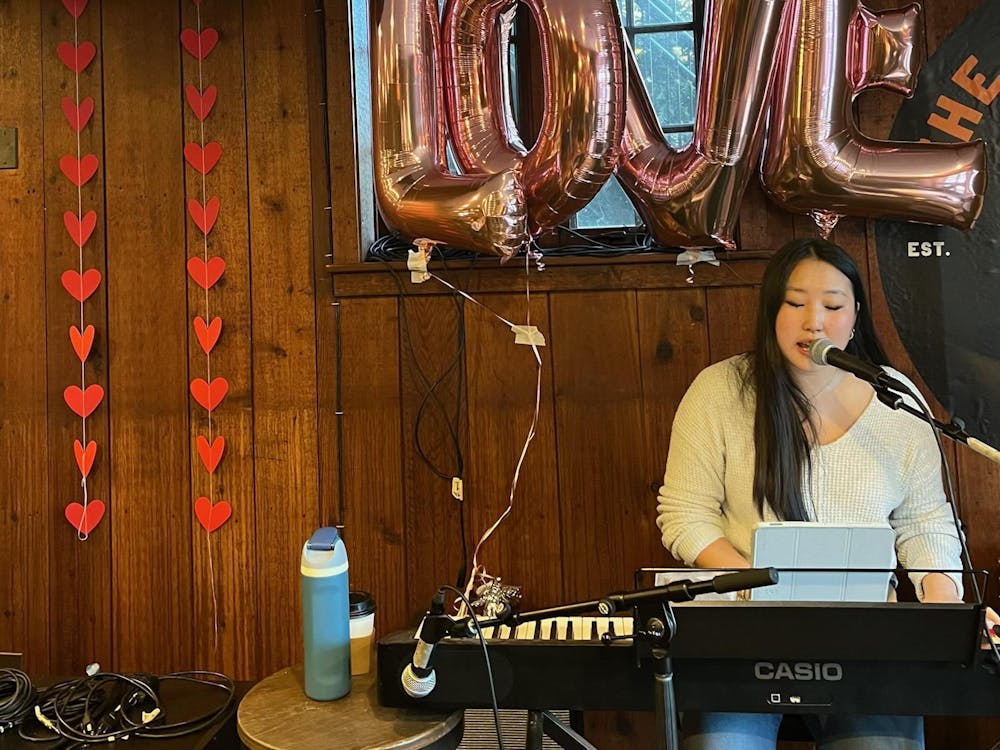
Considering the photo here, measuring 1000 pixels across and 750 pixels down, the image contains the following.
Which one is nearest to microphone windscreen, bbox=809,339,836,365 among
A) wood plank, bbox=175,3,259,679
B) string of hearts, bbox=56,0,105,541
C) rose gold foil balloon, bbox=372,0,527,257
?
rose gold foil balloon, bbox=372,0,527,257

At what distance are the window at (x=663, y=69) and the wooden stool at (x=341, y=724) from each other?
121cm

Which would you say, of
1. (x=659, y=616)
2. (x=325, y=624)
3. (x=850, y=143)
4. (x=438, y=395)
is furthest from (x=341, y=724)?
(x=850, y=143)

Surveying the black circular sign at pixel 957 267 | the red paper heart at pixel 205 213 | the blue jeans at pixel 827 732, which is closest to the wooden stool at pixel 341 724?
the blue jeans at pixel 827 732

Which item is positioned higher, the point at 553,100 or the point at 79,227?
the point at 553,100

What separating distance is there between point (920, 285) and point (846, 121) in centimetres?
43

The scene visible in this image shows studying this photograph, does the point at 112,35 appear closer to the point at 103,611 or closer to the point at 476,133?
the point at 476,133

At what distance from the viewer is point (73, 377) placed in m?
1.98

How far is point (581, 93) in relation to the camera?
1.62 meters

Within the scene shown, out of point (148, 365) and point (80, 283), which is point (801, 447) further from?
point (80, 283)

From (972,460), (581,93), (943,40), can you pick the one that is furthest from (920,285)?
(581,93)

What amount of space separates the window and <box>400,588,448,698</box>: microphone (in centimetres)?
118

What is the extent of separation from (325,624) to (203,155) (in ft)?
4.05

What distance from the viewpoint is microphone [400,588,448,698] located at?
42.4 inches

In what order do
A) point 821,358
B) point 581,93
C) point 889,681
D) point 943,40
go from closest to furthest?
point 889,681, point 821,358, point 581,93, point 943,40
